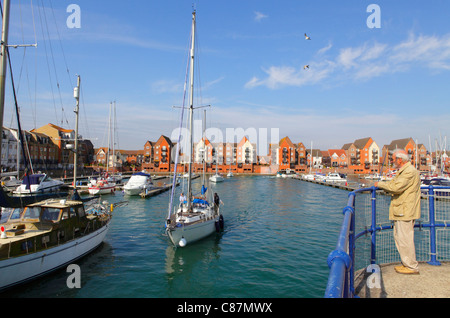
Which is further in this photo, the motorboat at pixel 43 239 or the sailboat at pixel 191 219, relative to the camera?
the sailboat at pixel 191 219

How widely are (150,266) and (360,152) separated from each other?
157 metres

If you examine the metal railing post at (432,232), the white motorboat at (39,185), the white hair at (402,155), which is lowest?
the white motorboat at (39,185)

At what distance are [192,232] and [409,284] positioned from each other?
613 inches

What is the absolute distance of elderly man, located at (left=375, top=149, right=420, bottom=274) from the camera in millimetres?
6004

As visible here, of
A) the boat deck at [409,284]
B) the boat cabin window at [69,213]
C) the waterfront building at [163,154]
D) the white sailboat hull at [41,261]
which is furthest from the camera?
the waterfront building at [163,154]

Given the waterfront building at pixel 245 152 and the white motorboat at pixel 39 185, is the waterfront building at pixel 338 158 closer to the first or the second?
the waterfront building at pixel 245 152

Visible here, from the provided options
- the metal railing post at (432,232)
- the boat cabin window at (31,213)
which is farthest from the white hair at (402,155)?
the boat cabin window at (31,213)

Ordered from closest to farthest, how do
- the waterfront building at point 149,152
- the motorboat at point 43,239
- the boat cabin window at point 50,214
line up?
the motorboat at point 43,239, the boat cabin window at point 50,214, the waterfront building at point 149,152

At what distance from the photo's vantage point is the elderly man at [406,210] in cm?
600

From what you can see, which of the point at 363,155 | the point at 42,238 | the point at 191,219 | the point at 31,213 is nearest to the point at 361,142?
the point at 363,155

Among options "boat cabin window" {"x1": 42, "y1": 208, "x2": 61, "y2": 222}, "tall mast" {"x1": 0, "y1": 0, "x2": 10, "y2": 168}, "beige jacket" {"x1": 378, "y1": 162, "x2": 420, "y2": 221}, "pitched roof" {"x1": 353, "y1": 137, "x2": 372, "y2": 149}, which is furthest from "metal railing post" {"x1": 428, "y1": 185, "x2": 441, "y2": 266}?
"pitched roof" {"x1": 353, "y1": 137, "x2": 372, "y2": 149}

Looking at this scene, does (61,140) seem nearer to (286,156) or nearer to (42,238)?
(286,156)
